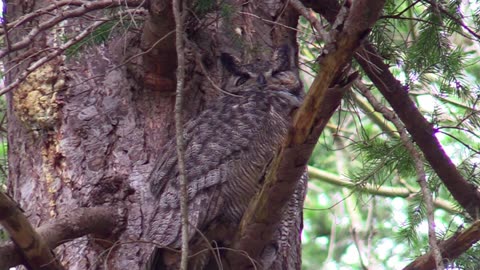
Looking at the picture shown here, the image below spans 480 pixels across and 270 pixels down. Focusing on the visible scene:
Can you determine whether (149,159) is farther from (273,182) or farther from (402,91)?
(402,91)

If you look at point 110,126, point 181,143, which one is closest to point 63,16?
point 110,126

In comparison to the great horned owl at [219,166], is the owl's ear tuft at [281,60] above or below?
above

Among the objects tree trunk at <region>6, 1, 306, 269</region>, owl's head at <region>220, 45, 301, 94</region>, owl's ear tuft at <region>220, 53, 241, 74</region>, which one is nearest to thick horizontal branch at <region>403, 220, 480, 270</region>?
tree trunk at <region>6, 1, 306, 269</region>

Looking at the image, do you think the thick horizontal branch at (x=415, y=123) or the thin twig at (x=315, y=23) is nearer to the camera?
the thin twig at (x=315, y=23)

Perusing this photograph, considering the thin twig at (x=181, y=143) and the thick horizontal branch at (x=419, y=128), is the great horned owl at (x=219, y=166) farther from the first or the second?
the thin twig at (x=181, y=143)

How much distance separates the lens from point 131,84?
2754mm

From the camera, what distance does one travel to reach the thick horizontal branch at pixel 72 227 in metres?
2.09

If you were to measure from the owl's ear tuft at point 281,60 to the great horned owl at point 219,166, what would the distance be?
102 millimetres

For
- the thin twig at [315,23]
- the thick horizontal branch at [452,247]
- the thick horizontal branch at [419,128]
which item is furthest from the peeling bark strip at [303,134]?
the thick horizontal branch at [419,128]

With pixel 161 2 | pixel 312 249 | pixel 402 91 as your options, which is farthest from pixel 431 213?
pixel 312 249

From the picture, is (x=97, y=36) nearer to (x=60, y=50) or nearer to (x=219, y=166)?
(x=60, y=50)

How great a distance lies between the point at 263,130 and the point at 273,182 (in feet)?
1.91

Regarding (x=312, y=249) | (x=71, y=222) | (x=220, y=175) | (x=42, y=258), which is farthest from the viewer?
(x=312, y=249)

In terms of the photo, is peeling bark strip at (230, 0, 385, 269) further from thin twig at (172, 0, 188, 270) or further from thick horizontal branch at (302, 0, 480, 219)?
thick horizontal branch at (302, 0, 480, 219)
